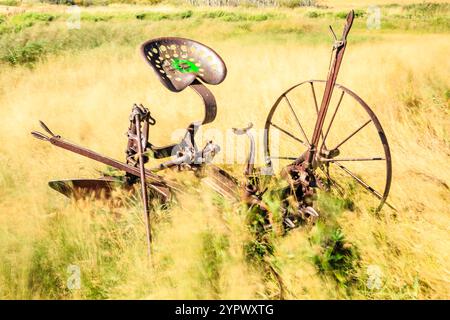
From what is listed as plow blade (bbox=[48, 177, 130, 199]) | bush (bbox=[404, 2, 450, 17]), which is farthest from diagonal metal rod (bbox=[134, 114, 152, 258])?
bush (bbox=[404, 2, 450, 17])

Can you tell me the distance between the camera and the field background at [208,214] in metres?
2.31

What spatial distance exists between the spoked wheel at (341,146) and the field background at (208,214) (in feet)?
0.66

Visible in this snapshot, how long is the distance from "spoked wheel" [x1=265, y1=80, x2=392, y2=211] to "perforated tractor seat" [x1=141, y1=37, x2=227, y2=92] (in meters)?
0.56

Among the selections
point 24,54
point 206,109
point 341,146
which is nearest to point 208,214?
point 206,109

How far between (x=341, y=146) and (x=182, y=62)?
204 cm

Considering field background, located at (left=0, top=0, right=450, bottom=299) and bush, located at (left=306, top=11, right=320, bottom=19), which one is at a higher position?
bush, located at (left=306, top=11, right=320, bottom=19)

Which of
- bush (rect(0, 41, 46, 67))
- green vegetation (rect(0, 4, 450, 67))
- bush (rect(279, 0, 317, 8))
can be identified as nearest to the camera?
bush (rect(0, 41, 46, 67))

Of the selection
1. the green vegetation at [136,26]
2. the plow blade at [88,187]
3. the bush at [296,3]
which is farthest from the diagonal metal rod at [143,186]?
the bush at [296,3]

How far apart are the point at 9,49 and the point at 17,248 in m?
8.49

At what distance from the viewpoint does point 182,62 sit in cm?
282

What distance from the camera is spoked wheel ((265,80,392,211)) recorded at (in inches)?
105

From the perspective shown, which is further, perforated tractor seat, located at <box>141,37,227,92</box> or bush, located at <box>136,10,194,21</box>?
bush, located at <box>136,10,194,21</box>

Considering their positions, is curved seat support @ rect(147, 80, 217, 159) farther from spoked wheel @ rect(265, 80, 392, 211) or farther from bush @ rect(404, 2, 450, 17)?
bush @ rect(404, 2, 450, 17)

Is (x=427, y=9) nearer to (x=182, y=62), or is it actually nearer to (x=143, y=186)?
(x=182, y=62)
